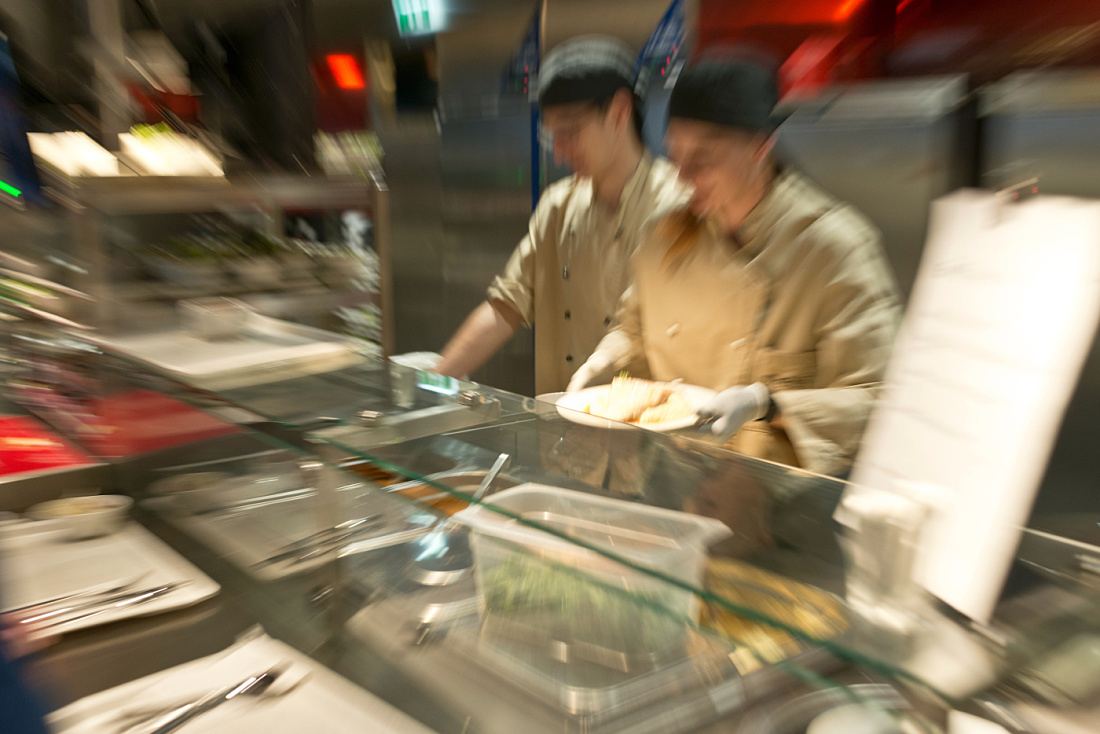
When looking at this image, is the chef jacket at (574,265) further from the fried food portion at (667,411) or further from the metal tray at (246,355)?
the metal tray at (246,355)

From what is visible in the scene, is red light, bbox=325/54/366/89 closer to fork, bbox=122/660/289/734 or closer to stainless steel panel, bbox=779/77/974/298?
stainless steel panel, bbox=779/77/974/298

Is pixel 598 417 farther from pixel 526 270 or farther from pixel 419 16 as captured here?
pixel 419 16

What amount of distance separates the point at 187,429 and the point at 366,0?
1.93 meters

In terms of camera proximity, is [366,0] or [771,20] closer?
[771,20]

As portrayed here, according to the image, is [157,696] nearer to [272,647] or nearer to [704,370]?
[272,647]

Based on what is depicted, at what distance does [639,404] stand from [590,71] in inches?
41.7

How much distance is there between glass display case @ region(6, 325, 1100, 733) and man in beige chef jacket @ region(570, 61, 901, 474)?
2.62 feet

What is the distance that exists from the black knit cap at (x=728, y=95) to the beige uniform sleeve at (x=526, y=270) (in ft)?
2.34

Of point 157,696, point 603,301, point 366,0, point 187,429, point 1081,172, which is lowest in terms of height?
point 157,696

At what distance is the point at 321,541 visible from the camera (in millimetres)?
1080

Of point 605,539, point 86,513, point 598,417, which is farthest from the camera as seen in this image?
point 86,513

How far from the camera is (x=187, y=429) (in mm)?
1533

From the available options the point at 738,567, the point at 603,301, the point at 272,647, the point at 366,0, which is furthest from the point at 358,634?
the point at 366,0

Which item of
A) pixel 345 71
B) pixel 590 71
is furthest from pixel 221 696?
pixel 345 71
